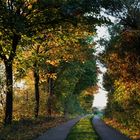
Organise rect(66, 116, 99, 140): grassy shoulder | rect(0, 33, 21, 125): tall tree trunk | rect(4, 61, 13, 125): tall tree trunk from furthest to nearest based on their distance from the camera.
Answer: rect(0, 33, 21, 125): tall tree trunk, rect(4, 61, 13, 125): tall tree trunk, rect(66, 116, 99, 140): grassy shoulder

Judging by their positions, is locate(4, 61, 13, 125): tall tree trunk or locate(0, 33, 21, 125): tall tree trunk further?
locate(0, 33, 21, 125): tall tree trunk

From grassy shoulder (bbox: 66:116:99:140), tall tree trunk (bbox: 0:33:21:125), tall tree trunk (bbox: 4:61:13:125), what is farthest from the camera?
tall tree trunk (bbox: 0:33:21:125)

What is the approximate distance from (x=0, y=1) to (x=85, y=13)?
6.79m

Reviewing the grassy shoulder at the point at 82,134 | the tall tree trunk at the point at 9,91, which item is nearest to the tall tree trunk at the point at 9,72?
the tall tree trunk at the point at 9,91

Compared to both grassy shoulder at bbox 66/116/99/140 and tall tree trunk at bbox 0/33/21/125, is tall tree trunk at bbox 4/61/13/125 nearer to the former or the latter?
tall tree trunk at bbox 0/33/21/125

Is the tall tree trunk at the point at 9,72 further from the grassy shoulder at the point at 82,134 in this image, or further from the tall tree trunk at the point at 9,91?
the grassy shoulder at the point at 82,134

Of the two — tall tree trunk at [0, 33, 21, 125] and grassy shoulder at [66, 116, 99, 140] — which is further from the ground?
tall tree trunk at [0, 33, 21, 125]

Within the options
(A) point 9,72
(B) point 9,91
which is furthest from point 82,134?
(A) point 9,72

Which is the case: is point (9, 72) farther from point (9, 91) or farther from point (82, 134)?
point (82, 134)

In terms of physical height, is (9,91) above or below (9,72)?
below

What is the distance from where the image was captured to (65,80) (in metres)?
73.5

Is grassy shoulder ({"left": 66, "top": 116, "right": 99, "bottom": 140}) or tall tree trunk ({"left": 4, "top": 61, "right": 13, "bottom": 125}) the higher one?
tall tree trunk ({"left": 4, "top": 61, "right": 13, "bottom": 125})

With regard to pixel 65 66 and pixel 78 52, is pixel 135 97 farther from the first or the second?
pixel 65 66

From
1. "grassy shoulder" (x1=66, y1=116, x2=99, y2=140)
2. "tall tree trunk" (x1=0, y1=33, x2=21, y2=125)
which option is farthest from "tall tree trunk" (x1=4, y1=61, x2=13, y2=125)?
"grassy shoulder" (x1=66, y1=116, x2=99, y2=140)
